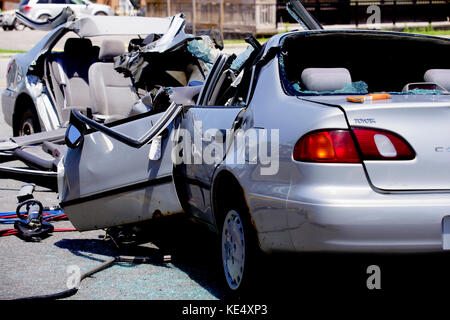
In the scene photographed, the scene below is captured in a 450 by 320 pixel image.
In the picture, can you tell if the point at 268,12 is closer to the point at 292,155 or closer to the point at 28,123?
the point at 28,123

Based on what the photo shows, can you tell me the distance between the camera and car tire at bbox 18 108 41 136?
10.2 m

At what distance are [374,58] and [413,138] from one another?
201cm

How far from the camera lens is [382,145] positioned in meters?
3.88

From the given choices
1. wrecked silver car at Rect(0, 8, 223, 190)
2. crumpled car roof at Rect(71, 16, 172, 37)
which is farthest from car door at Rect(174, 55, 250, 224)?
crumpled car roof at Rect(71, 16, 172, 37)

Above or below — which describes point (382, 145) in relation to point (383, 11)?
above

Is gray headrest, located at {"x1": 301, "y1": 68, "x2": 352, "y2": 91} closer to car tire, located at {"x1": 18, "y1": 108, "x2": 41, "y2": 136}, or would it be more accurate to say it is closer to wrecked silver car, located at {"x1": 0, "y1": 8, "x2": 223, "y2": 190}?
wrecked silver car, located at {"x1": 0, "y1": 8, "x2": 223, "y2": 190}

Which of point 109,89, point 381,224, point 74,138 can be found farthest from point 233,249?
point 109,89

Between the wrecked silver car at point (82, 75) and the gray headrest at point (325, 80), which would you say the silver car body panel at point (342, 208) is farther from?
the wrecked silver car at point (82, 75)

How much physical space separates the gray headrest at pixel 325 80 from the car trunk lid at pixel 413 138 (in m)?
0.67

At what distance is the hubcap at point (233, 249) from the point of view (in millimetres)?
4578

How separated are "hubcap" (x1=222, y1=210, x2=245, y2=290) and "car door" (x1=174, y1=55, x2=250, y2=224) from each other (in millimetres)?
322


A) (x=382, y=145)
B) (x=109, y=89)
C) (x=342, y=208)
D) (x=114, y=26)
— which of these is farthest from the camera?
(x=109, y=89)
